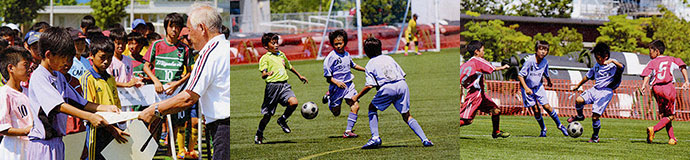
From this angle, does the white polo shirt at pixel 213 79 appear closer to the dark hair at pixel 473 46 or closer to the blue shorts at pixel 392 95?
the blue shorts at pixel 392 95

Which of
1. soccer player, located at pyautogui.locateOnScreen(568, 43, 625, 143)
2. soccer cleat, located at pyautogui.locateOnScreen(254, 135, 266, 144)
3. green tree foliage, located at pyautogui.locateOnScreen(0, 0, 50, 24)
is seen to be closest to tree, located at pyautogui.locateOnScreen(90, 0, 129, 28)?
green tree foliage, located at pyautogui.locateOnScreen(0, 0, 50, 24)

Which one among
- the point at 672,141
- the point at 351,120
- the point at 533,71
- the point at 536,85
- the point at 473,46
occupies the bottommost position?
the point at 672,141

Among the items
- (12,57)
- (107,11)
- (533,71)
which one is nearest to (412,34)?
(533,71)

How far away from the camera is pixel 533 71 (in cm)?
700

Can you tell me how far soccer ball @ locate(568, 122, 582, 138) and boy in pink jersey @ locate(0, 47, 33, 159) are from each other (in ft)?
14.5

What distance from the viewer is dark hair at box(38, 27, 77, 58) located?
14.7 feet

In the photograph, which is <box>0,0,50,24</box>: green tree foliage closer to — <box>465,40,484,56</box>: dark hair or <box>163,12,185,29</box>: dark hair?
<box>163,12,185,29</box>: dark hair

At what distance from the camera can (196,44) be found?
480 cm

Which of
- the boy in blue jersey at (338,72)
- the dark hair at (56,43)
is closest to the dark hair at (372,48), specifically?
the boy in blue jersey at (338,72)

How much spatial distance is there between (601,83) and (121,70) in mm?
4064

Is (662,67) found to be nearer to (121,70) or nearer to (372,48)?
(372,48)

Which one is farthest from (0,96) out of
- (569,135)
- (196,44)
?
(569,135)

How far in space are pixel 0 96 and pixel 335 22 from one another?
7.30 feet

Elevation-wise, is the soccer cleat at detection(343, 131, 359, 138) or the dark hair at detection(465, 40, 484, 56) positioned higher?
the dark hair at detection(465, 40, 484, 56)
